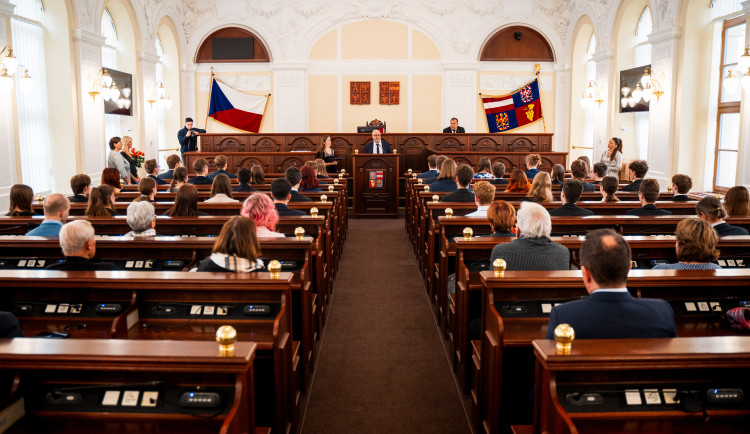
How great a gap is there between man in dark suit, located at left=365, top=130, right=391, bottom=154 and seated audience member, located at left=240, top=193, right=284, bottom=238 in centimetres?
712

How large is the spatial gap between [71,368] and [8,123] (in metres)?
7.31

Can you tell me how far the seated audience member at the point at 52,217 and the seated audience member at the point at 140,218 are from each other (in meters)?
0.49

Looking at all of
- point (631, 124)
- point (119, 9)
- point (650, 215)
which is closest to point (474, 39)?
point (631, 124)

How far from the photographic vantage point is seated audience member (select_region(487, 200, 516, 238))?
3994 mm

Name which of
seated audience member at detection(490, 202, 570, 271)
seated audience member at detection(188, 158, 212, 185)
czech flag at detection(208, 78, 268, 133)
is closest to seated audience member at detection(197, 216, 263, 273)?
seated audience member at detection(490, 202, 570, 271)

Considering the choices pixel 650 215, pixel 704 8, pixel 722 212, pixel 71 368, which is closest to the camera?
pixel 71 368

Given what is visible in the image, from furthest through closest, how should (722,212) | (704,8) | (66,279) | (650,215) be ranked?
(704,8)
(650,215)
(722,212)
(66,279)

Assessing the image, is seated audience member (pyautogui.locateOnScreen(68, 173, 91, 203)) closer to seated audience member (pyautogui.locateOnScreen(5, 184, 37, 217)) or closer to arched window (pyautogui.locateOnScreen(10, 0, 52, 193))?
seated audience member (pyautogui.locateOnScreen(5, 184, 37, 217))

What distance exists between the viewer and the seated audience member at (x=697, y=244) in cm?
313

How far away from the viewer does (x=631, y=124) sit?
12055mm

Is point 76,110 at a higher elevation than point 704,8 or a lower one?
lower

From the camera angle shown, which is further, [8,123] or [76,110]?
[76,110]

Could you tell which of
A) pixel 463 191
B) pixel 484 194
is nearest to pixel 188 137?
pixel 463 191

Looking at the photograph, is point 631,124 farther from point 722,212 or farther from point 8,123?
point 8,123
